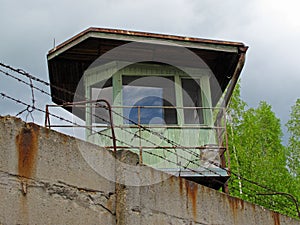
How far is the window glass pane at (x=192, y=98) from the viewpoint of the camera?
10.9 metres

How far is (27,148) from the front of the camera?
405 centimetres

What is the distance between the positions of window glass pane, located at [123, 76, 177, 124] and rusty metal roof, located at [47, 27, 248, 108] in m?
0.88

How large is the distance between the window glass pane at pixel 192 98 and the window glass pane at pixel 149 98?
0.30 metres

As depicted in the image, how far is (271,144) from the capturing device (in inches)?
866

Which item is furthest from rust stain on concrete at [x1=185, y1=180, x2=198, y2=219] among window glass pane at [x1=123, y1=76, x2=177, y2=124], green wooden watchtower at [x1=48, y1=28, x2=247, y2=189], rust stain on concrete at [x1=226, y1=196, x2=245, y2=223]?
window glass pane at [x1=123, y1=76, x2=177, y2=124]

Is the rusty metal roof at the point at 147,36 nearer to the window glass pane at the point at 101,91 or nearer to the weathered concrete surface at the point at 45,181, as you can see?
the window glass pane at the point at 101,91

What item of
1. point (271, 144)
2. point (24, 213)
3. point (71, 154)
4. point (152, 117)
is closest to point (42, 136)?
point (71, 154)

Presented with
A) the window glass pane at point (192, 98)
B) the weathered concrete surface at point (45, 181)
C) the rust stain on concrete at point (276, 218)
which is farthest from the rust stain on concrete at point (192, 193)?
the window glass pane at point (192, 98)

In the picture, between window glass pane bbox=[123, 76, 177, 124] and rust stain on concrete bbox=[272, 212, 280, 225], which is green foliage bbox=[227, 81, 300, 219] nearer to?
window glass pane bbox=[123, 76, 177, 124]

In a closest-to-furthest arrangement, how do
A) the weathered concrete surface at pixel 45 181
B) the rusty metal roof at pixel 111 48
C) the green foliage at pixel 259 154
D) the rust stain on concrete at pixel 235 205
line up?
the weathered concrete surface at pixel 45 181
the rust stain on concrete at pixel 235 205
the rusty metal roof at pixel 111 48
the green foliage at pixel 259 154

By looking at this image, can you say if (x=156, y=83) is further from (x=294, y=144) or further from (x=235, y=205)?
(x=294, y=144)

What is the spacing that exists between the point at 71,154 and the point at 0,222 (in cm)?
96

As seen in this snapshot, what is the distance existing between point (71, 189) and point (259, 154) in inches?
673

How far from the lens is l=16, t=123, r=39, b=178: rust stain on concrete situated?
3.98 m
